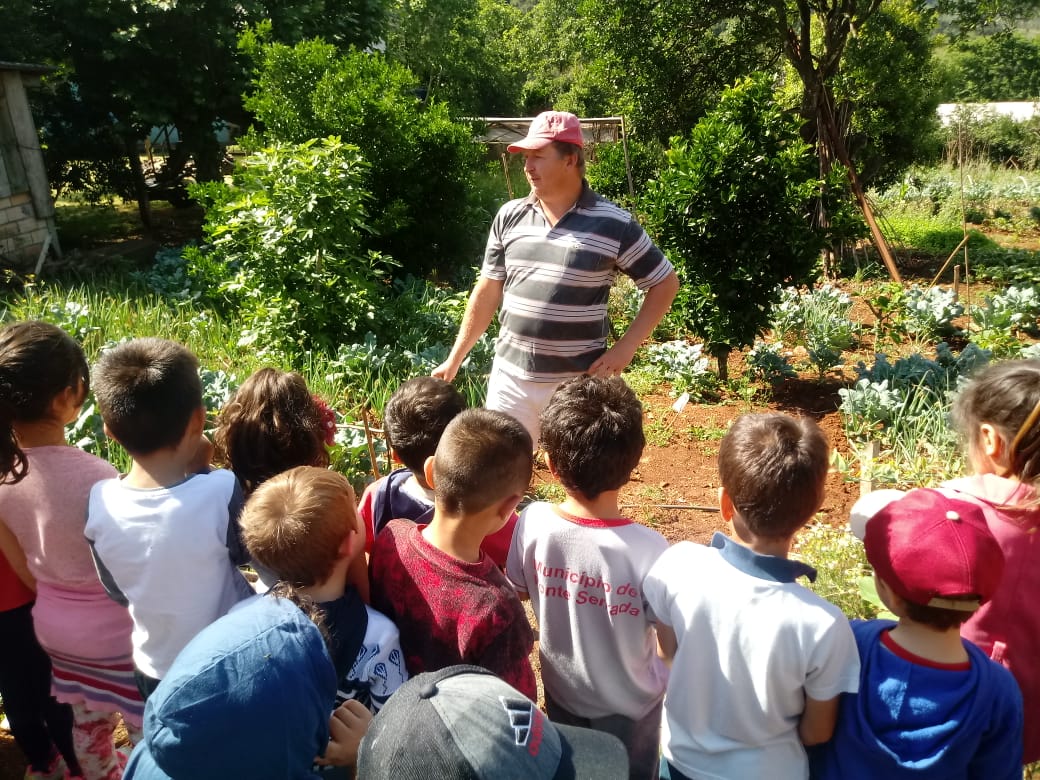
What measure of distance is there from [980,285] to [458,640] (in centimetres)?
913

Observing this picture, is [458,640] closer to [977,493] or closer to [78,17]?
[977,493]

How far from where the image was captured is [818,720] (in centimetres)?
154

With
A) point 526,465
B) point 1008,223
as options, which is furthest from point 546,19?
point 526,465

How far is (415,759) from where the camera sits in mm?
1162

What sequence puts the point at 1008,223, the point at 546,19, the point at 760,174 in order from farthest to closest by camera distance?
the point at 546,19
the point at 1008,223
the point at 760,174

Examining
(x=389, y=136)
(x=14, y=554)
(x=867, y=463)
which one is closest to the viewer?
(x=14, y=554)

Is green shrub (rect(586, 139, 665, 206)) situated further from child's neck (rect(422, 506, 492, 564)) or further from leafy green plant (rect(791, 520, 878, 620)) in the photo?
child's neck (rect(422, 506, 492, 564))

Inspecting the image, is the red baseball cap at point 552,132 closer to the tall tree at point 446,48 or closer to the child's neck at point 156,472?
the child's neck at point 156,472

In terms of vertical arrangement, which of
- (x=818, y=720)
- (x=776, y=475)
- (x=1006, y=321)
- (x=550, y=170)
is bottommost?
(x=1006, y=321)

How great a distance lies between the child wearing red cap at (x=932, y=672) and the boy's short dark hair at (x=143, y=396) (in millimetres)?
1606

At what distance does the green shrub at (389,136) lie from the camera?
6715mm

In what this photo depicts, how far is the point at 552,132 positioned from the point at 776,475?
1.79 meters

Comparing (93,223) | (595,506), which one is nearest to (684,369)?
(595,506)

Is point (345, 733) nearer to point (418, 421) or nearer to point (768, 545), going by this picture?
point (418, 421)
